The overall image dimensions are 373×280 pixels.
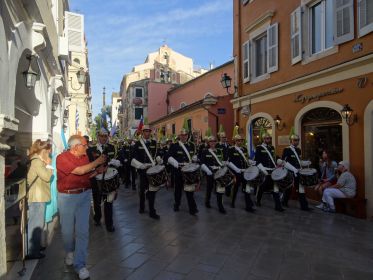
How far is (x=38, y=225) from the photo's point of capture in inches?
192

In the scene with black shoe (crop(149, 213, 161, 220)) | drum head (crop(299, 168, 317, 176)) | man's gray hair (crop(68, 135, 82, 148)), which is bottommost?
black shoe (crop(149, 213, 161, 220))

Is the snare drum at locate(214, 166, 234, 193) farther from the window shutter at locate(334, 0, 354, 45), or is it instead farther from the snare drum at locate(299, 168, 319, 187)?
the window shutter at locate(334, 0, 354, 45)

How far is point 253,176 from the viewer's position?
318 inches

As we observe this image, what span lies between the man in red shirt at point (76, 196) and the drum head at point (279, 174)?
5.19m

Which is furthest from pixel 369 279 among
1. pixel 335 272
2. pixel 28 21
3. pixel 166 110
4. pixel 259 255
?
pixel 166 110

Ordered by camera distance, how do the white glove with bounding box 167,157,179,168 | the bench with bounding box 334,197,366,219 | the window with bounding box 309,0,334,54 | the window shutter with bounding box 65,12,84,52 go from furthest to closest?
1. the window shutter with bounding box 65,12,84,52
2. the window with bounding box 309,0,334,54
3. the bench with bounding box 334,197,366,219
4. the white glove with bounding box 167,157,179,168

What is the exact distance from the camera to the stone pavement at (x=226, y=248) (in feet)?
14.4

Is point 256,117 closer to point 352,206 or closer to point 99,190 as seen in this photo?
point 352,206

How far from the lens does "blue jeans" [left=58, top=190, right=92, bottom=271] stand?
4.12 meters

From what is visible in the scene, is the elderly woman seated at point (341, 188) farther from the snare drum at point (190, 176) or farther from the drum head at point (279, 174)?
the snare drum at point (190, 176)

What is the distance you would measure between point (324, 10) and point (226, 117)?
8519 mm

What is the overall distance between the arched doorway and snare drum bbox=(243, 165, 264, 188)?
2397 millimetres

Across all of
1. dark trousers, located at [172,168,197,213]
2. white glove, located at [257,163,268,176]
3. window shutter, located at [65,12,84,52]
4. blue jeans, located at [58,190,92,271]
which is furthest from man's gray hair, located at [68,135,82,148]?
window shutter, located at [65,12,84,52]

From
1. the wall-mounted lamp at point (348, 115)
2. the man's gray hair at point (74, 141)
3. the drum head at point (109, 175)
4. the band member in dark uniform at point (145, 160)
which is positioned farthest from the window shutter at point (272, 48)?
the man's gray hair at point (74, 141)
